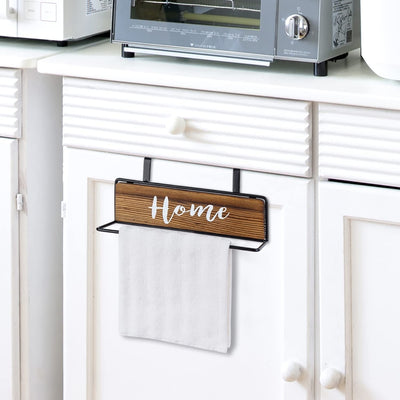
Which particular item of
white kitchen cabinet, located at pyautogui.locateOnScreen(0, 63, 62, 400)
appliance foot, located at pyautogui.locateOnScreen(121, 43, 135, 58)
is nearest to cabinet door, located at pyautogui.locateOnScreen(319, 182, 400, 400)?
appliance foot, located at pyautogui.locateOnScreen(121, 43, 135, 58)

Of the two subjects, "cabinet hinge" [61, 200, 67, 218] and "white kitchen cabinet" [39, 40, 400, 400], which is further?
"cabinet hinge" [61, 200, 67, 218]

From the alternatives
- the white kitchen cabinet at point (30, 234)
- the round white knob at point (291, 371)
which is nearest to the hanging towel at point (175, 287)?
the round white knob at point (291, 371)

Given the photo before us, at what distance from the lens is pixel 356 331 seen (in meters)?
Result: 1.75

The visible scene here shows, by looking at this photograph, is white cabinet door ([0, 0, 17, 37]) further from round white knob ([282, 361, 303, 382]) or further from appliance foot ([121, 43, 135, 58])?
round white knob ([282, 361, 303, 382])

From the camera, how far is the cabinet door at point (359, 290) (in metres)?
1.68

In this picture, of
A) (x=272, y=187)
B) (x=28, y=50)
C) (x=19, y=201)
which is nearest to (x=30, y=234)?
(x=19, y=201)

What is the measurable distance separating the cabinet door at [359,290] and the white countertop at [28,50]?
0.63 metres

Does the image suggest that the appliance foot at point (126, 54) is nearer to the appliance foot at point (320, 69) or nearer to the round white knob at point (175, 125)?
the round white knob at point (175, 125)

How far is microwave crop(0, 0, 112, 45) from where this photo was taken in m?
1.95

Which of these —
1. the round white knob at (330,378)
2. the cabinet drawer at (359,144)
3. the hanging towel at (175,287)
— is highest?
the cabinet drawer at (359,144)

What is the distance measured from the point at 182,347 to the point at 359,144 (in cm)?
54

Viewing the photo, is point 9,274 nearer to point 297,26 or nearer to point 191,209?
point 191,209

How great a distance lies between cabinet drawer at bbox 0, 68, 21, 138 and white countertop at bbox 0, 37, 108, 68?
0.03 meters

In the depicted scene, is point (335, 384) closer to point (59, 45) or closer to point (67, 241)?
point (67, 241)
